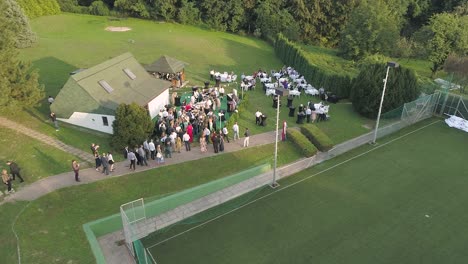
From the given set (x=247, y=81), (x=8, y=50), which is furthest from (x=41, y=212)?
(x=247, y=81)

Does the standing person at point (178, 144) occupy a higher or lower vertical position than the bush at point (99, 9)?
lower

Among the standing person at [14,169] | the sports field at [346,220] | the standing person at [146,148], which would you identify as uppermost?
the standing person at [14,169]

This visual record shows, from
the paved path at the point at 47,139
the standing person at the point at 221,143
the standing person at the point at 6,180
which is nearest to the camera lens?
the standing person at the point at 6,180

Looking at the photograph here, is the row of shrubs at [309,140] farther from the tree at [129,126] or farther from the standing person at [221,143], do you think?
the tree at [129,126]

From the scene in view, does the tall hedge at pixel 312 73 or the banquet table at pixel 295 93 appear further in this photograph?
the tall hedge at pixel 312 73

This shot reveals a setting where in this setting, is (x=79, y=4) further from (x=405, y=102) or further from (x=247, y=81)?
(x=405, y=102)

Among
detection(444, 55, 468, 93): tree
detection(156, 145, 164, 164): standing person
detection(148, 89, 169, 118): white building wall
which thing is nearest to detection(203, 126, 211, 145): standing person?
detection(156, 145, 164, 164): standing person

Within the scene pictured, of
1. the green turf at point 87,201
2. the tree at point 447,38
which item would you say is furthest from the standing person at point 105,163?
the tree at point 447,38
